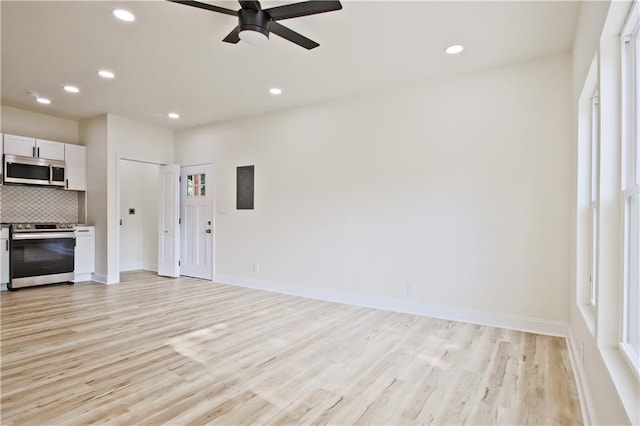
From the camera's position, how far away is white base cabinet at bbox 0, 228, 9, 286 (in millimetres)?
5242

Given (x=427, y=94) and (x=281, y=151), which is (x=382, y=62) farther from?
(x=281, y=151)

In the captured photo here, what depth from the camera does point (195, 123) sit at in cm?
638

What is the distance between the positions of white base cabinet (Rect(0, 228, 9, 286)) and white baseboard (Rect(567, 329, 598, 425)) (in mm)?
6993

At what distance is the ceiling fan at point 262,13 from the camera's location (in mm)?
2426

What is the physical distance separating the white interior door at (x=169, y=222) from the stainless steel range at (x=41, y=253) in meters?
1.42

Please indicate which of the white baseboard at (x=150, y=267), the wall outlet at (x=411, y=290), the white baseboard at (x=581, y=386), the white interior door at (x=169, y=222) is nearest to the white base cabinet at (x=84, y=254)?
the white interior door at (x=169, y=222)

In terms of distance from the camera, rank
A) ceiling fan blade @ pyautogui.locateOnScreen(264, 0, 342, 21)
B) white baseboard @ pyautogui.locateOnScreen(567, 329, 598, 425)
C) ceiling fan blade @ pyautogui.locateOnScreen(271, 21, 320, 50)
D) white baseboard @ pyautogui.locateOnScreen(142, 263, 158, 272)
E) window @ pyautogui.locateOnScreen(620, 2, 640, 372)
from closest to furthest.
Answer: window @ pyautogui.locateOnScreen(620, 2, 640, 372) < white baseboard @ pyautogui.locateOnScreen(567, 329, 598, 425) < ceiling fan blade @ pyautogui.locateOnScreen(264, 0, 342, 21) < ceiling fan blade @ pyautogui.locateOnScreen(271, 21, 320, 50) < white baseboard @ pyautogui.locateOnScreen(142, 263, 158, 272)

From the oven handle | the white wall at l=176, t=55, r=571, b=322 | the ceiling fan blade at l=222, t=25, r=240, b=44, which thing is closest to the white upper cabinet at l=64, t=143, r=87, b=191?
the oven handle

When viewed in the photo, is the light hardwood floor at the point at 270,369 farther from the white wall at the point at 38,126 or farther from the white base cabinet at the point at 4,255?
the white wall at the point at 38,126

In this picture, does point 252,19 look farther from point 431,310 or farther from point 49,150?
point 49,150

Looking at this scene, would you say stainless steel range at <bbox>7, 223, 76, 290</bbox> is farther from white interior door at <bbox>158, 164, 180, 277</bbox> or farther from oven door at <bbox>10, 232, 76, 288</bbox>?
white interior door at <bbox>158, 164, 180, 277</bbox>

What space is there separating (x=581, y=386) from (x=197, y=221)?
593cm

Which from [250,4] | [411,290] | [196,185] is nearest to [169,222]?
[196,185]

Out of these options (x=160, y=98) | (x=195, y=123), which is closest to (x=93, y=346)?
(x=160, y=98)
